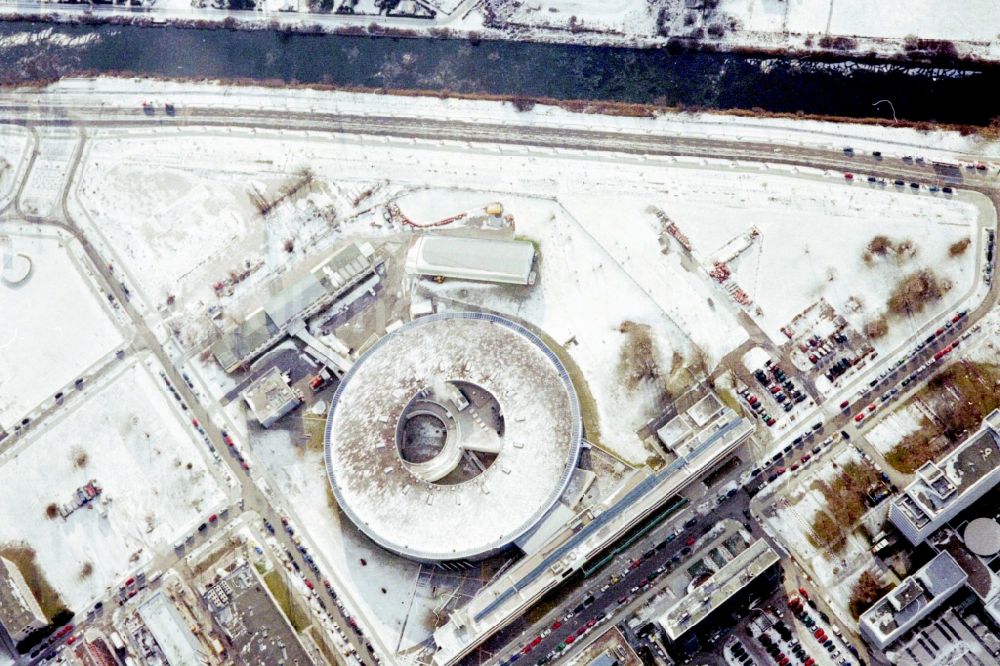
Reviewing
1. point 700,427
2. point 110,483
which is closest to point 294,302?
point 110,483

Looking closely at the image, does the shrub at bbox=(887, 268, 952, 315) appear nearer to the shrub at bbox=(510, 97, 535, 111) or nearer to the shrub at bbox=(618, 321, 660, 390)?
the shrub at bbox=(618, 321, 660, 390)

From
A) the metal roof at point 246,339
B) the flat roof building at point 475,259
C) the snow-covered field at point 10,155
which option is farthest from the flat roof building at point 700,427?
the snow-covered field at point 10,155

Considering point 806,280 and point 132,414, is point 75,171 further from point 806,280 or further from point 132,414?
point 806,280

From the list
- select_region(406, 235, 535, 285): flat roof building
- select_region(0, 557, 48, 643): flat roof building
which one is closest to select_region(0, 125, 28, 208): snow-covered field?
select_region(0, 557, 48, 643): flat roof building

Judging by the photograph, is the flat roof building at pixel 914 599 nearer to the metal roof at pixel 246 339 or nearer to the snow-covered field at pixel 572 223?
the snow-covered field at pixel 572 223

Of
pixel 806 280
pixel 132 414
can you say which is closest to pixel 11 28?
pixel 132 414

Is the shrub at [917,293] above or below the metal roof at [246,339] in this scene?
below

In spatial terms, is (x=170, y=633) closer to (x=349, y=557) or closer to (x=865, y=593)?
(x=349, y=557)
